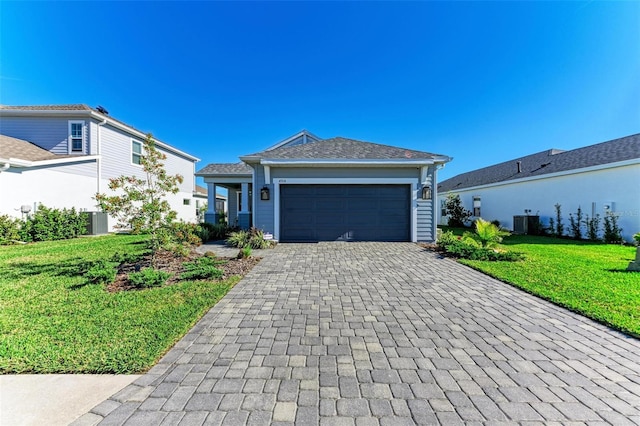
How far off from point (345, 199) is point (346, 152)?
202 centimetres

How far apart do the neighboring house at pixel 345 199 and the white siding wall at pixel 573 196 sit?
7.51 m

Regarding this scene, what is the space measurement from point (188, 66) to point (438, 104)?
13.1 metres

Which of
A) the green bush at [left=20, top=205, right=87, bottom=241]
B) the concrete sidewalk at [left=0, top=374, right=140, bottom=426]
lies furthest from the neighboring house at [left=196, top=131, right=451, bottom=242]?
the green bush at [left=20, top=205, right=87, bottom=241]

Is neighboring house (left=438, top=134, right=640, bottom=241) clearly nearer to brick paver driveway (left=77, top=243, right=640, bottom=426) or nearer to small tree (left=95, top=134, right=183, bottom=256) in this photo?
brick paver driveway (left=77, top=243, right=640, bottom=426)

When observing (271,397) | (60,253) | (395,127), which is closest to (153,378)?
(271,397)

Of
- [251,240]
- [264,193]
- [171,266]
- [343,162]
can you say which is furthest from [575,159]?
[171,266]

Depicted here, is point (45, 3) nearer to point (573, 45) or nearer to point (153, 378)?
point (153, 378)

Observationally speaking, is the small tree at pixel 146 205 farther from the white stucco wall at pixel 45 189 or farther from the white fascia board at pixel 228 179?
the white fascia board at pixel 228 179

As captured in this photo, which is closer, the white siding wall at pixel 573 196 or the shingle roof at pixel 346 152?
the shingle roof at pixel 346 152

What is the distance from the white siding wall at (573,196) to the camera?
1002 cm

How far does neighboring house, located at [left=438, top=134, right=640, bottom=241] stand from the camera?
10.1 metres

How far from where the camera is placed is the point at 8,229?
9344 mm

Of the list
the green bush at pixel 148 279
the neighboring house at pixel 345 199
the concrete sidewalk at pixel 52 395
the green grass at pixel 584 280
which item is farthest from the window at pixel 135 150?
the green grass at pixel 584 280

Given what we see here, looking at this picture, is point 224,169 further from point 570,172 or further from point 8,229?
point 570,172
